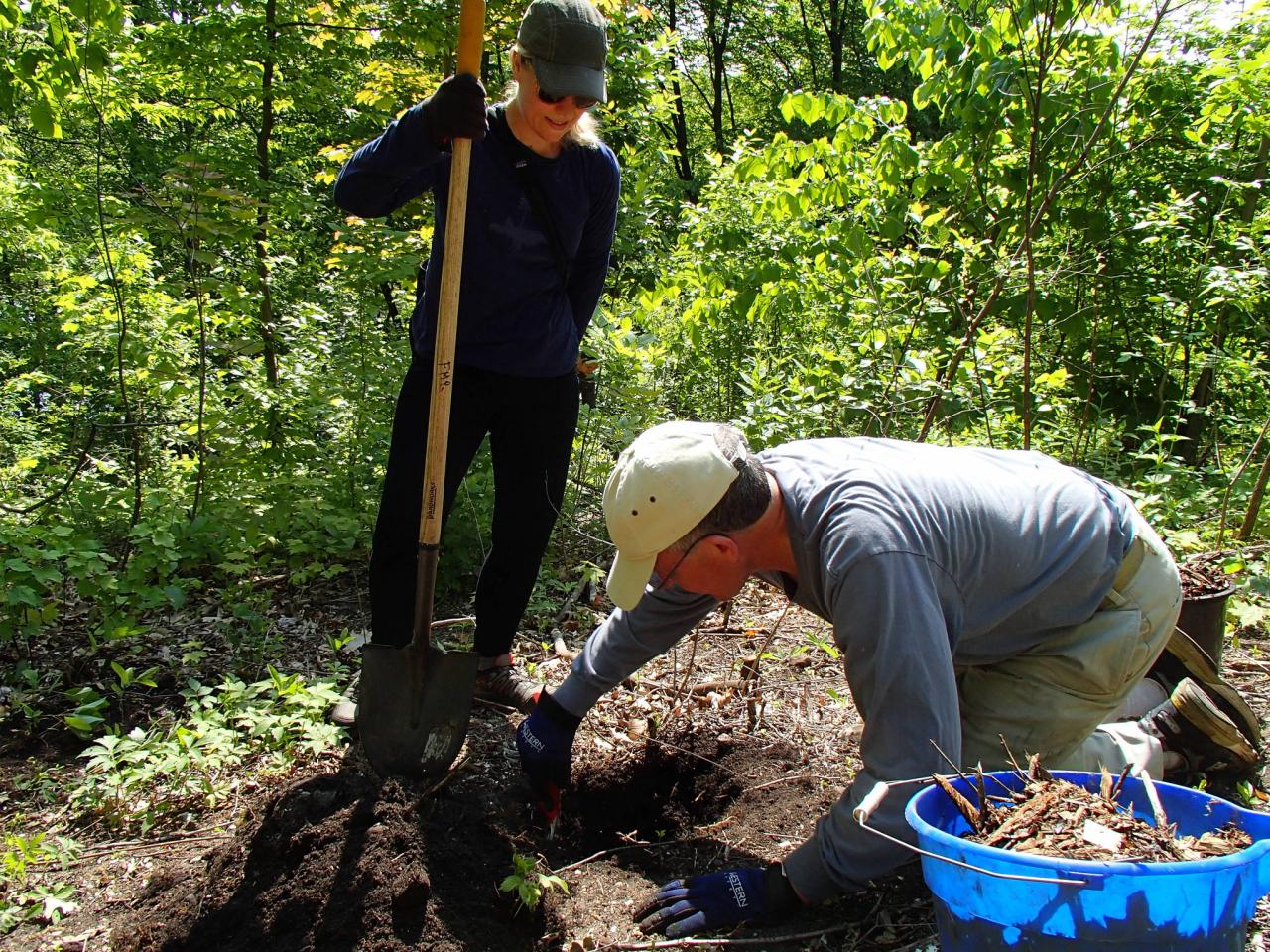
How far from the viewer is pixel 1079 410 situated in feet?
24.8

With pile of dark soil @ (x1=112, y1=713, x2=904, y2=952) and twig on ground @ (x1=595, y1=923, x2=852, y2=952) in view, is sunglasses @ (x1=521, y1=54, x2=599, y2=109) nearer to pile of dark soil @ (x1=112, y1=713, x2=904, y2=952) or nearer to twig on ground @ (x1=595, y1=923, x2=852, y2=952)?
pile of dark soil @ (x1=112, y1=713, x2=904, y2=952)

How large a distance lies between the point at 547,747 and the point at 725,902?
0.76 m

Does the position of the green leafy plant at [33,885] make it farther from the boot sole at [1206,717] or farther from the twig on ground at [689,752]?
the boot sole at [1206,717]

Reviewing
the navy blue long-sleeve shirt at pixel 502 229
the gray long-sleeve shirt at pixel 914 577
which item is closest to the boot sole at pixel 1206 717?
the gray long-sleeve shirt at pixel 914 577

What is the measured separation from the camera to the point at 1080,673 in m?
2.26

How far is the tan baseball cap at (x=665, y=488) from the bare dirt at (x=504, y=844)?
98cm

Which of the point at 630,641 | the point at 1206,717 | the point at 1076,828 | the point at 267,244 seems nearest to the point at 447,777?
the point at 630,641

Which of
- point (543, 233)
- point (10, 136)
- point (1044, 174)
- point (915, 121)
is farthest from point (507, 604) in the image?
point (915, 121)

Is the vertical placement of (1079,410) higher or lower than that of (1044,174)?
lower

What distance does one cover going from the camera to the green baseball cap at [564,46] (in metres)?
2.82

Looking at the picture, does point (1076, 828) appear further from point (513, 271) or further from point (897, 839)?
point (513, 271)

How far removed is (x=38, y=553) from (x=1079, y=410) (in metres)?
7.16

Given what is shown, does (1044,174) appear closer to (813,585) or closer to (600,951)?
(813,585)

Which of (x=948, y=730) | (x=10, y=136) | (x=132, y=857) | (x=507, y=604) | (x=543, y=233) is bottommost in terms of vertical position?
(x=132, y=857)
